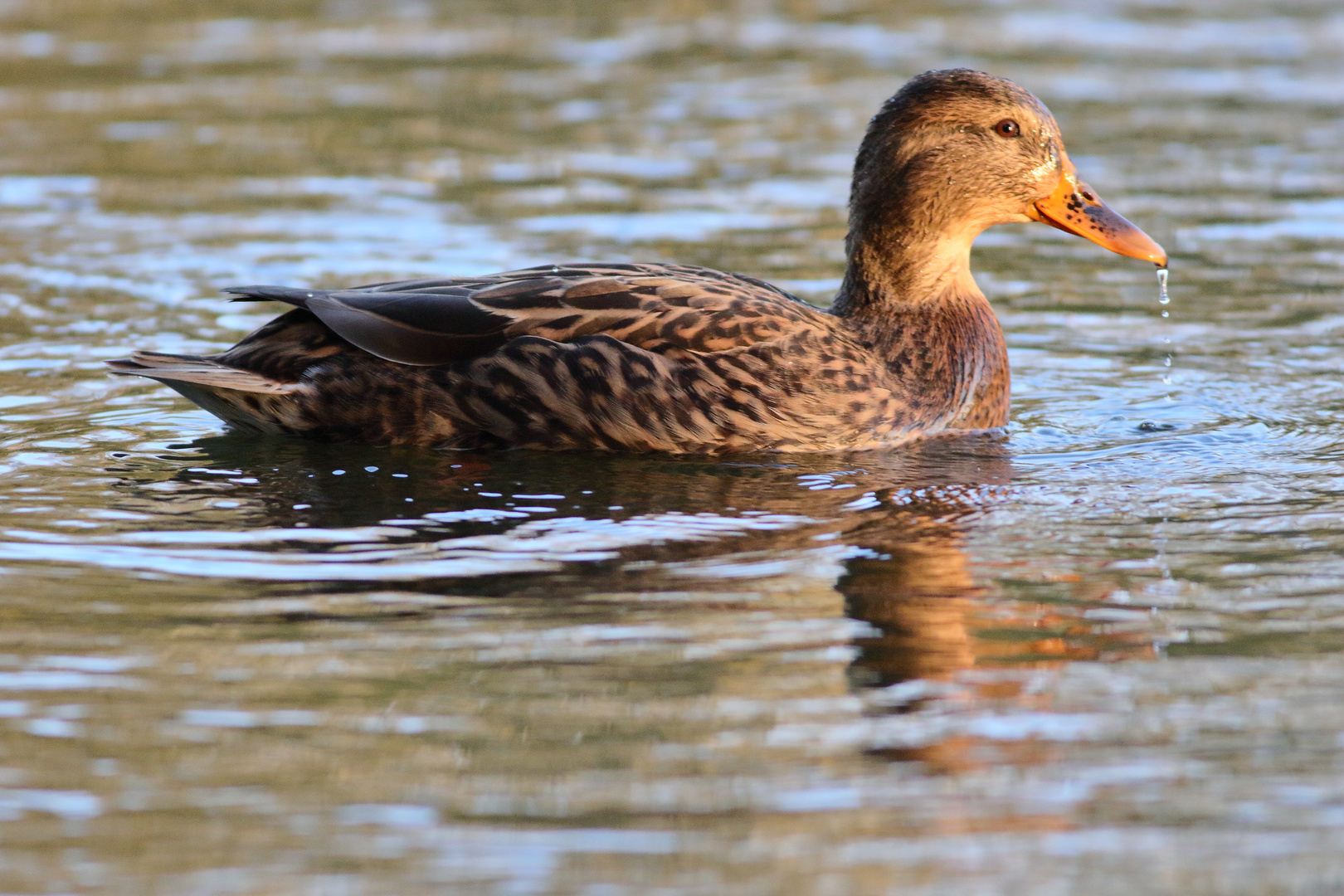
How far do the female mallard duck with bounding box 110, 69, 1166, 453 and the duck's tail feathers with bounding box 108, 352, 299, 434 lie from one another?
1 cm

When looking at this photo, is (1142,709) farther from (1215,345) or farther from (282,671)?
(1215,345)

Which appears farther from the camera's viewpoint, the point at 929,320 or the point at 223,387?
the point at 929,320

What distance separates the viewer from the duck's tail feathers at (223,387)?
805 centimetres

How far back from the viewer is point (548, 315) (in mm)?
8047

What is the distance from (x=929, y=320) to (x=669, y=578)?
9.13 ft

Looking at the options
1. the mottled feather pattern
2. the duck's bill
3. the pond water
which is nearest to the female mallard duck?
the mottled feather pattern

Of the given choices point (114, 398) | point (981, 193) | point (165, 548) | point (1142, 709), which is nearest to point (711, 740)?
point (1142, 709)

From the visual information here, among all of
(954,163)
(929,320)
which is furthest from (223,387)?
(954,163)

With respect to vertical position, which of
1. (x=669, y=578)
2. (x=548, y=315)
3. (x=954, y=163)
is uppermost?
(x=954, y=163)

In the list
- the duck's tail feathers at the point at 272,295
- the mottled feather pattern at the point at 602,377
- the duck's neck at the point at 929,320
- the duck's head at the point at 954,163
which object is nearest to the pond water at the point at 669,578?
the mottled feather pattern at the point at 602,377

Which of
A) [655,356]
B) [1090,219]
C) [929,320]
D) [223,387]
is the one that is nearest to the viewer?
[655,356]

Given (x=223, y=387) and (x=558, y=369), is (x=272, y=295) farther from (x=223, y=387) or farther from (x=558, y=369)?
(x=558, y=369)

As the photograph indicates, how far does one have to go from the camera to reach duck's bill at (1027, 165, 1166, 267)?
8.94 meters

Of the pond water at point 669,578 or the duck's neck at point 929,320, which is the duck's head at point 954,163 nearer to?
the duck's neck at point 929,320
